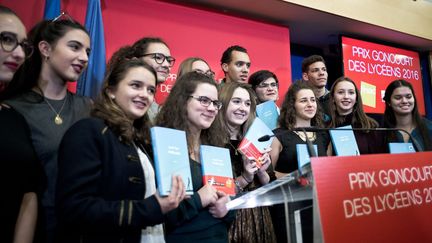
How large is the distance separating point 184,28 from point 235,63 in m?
1.01

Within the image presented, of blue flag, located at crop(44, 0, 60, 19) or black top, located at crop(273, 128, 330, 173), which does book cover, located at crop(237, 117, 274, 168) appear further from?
blue flag, located at crop(44, 0, 60, 19)

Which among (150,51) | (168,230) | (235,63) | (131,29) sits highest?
(131,29)

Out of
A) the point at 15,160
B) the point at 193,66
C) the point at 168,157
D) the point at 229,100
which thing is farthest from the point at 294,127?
the point at 15,160

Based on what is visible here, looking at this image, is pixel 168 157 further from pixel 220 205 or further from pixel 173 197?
pixel 220 205

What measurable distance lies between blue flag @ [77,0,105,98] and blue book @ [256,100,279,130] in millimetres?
1187

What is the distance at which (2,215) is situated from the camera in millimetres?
1267

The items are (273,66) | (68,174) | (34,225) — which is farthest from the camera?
(273,66)

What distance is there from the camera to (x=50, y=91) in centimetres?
167

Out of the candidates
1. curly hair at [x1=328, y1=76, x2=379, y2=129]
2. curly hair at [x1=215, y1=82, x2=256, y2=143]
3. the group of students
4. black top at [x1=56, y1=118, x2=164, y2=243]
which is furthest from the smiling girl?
black top at [x1=56, y1=118, x2=164, y2=243]

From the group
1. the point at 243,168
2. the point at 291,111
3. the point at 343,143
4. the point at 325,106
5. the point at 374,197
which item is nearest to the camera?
the point at 374,197

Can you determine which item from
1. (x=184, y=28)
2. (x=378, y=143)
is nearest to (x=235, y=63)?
(x=184, y=28)

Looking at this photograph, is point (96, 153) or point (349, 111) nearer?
point (96, 153)

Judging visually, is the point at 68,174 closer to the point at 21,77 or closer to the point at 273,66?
the point at 21,77

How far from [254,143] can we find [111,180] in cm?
85
